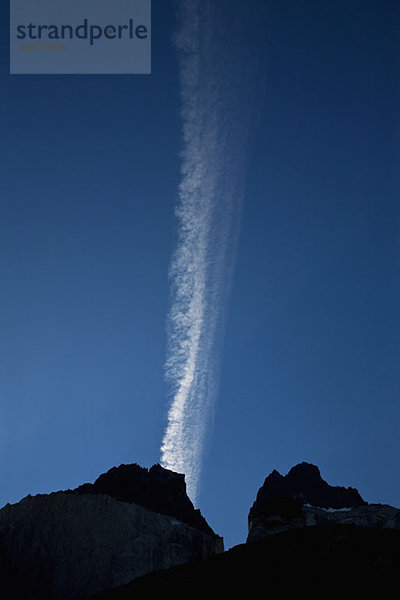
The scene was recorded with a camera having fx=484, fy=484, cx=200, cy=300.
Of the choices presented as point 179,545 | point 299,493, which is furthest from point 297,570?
point 299,493

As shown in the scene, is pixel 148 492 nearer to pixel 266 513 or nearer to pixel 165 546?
pixel 266 513

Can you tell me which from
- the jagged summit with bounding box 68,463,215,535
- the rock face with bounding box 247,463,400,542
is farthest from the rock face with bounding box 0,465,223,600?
the jagged summit with bounding box 68,463,215,535

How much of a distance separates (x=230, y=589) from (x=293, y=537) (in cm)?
621

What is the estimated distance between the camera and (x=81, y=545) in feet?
158

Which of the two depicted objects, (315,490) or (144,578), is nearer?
(144,578)

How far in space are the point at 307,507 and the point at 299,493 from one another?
14012 mm

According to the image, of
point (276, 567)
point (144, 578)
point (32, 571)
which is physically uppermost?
point (276, 567)

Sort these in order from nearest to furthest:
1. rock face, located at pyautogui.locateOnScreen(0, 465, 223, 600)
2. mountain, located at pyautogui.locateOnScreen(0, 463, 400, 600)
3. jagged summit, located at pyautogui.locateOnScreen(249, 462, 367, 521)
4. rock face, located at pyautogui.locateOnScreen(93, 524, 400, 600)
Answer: rock face, located at pyautogui.locateOnScreen(93, 524, 400, 600), mountain, located at pyautogui.locateOnScreen(0, 463, 400, 600), rock face, located at pyautogui.locateOnScreen(0, 465, 223, 600), jagged summit, located at pyautogui.locateOnScreen(249, 462, 367, 521)

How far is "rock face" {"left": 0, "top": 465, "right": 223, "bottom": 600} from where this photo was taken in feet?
152

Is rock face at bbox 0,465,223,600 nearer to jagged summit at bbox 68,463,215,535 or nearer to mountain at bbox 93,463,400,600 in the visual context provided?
jagged summit at bbox 68,463,215,535

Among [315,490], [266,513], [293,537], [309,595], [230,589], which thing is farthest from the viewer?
[315,490]

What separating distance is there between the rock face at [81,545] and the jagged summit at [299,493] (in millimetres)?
18338

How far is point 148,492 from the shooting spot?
7344 centimetres

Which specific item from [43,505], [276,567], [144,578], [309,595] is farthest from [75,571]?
[309,595]
